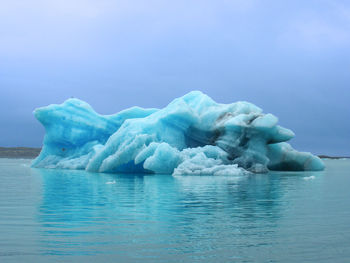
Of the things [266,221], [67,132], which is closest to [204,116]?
[67,132]

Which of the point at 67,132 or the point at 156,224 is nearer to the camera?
the point at 156,224

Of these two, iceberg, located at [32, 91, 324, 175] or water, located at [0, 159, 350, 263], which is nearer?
water, located at [0, 159, 350, 263]

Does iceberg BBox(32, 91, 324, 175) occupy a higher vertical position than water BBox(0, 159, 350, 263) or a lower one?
higher

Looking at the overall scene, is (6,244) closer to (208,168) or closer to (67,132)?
(208,168)

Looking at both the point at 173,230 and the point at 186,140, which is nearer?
the point at 173,230

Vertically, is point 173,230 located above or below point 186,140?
below

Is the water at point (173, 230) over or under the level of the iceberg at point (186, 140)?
under

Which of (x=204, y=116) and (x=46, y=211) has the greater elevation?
(x=204, y=116)

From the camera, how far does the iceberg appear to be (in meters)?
16.4

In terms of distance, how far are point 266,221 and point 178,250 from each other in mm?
1903

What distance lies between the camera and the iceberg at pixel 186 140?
53.8 ft

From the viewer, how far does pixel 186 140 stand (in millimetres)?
19312

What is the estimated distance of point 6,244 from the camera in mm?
3926

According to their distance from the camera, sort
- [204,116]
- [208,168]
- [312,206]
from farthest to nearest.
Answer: [204,116] → [208,168] → [312,206]
